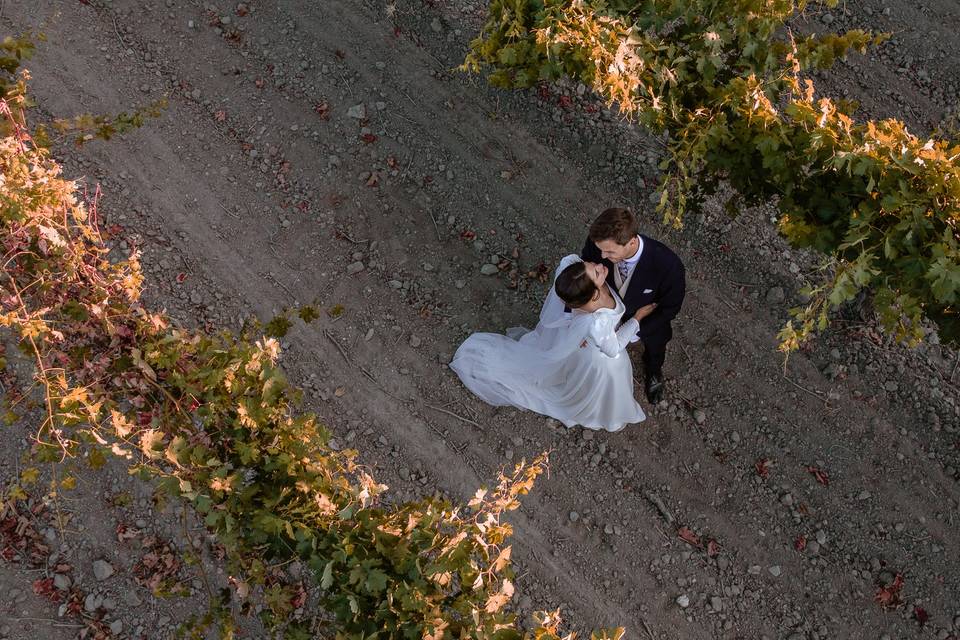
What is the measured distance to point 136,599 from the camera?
6137mm

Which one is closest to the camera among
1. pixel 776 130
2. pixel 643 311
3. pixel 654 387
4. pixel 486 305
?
pixel 776 130

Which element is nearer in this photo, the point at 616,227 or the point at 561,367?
the point at 616,227

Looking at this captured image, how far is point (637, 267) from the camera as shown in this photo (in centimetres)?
573

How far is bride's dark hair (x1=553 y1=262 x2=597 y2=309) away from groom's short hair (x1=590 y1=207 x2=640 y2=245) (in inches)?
10.6

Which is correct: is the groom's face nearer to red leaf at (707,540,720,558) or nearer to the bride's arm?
the bride's arm

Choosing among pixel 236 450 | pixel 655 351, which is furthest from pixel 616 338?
pixel 236 450

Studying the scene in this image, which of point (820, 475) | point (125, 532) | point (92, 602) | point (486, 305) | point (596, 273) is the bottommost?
point (92, 602)

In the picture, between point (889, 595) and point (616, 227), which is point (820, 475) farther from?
point (616, 227)

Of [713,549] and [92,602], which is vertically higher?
[713,549]

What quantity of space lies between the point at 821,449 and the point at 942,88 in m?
4.49

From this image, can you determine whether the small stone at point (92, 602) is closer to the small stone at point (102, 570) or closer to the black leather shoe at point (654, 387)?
the small stone at point (102, 570)

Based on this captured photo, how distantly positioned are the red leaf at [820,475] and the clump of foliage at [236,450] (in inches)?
138

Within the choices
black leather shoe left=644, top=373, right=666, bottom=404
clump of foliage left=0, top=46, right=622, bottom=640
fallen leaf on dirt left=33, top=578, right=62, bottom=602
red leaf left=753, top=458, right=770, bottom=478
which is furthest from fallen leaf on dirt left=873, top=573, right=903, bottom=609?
fallen leaf on dirt left=33, top=578, right=62, bottom=602

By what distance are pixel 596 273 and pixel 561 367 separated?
1.18 m
